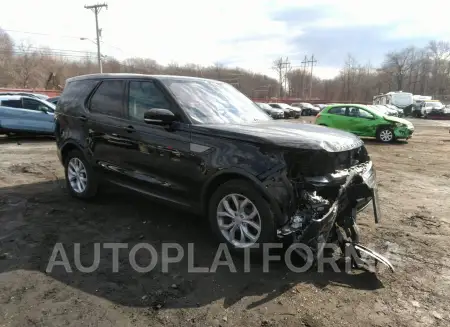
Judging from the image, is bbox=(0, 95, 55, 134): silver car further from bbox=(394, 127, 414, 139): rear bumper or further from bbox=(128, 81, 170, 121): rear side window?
bbox=(394, 127, 414, 139): rear bumper

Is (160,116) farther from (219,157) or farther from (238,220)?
(238,220)

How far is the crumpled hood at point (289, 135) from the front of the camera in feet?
11.5

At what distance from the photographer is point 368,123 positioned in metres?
15.2

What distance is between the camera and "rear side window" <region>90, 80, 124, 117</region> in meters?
4.89

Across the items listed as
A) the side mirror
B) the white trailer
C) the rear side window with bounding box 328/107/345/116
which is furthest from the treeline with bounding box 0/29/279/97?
the side mirror

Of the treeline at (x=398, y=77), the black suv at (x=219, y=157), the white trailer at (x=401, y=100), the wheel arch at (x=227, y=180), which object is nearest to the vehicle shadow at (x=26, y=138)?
the black suv at (x=219, y=157)

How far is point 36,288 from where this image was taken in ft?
10.6

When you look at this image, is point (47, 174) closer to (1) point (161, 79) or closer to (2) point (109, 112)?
(2) point (109, 112)

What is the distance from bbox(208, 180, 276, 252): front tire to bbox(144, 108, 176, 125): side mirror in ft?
3.00

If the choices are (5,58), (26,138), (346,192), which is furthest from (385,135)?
(5,58)

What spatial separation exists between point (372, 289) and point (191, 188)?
1973 mm

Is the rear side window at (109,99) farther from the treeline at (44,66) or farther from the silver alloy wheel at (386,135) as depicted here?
the treeline at (44,66)

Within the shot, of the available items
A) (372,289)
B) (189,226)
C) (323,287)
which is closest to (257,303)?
(323,287)

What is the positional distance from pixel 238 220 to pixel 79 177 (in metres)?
2.94
